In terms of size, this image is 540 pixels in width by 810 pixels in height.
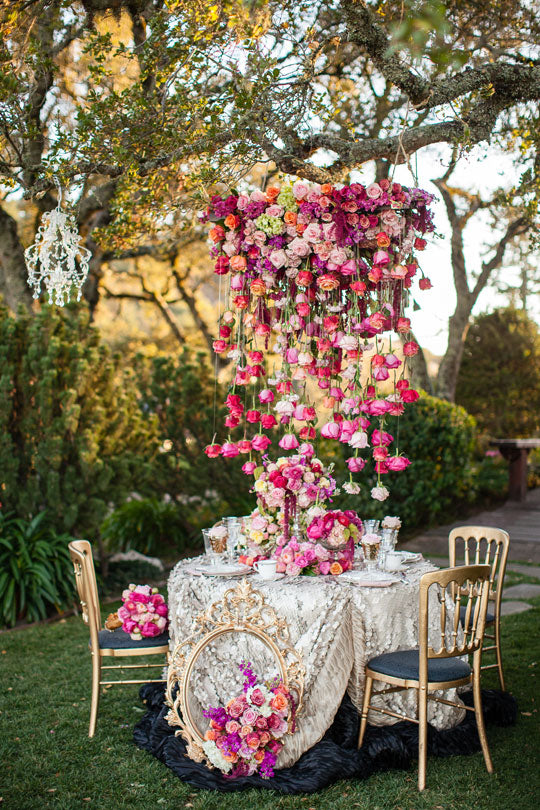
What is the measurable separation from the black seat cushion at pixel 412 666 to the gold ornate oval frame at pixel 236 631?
1.23 feet

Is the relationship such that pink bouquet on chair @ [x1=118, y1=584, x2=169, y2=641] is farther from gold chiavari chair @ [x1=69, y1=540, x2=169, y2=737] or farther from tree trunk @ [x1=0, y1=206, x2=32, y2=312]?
tree trunk @ [x1=0, y1=206, x2=32, y2=312]

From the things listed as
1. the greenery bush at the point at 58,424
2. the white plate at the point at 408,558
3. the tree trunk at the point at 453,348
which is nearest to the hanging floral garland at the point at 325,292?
the white plate at the point at 408,558

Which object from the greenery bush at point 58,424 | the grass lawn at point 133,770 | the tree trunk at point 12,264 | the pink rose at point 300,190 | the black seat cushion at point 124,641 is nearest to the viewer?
the grass lawn at point 133,770

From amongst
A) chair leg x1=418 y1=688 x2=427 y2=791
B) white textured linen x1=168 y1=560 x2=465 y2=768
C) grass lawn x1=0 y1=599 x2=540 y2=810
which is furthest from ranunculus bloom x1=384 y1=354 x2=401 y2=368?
grass lawn x1=0 y1=599 x2=540 y2=810

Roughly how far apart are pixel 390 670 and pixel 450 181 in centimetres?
921

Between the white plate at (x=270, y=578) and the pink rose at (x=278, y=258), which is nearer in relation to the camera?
the pink rose at (x=278, y=258)

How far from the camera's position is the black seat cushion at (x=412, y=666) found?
10.5ft

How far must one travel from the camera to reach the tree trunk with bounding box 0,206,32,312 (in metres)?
7.70

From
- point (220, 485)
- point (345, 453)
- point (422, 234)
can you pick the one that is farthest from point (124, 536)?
point (422, 234)

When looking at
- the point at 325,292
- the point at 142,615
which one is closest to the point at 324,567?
the point at 142,615

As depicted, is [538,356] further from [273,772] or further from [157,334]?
[273,772]

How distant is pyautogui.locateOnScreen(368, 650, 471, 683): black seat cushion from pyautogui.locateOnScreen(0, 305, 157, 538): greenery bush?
383cm

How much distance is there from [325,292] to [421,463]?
16.9 ft

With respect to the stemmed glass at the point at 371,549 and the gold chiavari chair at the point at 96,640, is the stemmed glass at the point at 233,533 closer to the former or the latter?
the gold chiavari chair at the point at 96,640
